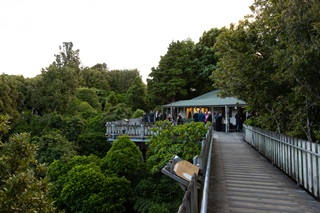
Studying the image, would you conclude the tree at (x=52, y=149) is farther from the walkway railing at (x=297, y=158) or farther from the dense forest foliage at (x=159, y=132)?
the walkway railing at (x=297, y=158)

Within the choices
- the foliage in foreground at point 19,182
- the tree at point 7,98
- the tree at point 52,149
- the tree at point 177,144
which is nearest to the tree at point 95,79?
the tree at point 7,98

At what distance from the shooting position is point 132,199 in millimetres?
11984

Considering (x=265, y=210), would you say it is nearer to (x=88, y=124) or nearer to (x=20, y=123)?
(x=88, y=124)

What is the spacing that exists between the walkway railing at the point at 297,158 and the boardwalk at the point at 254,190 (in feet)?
0.74

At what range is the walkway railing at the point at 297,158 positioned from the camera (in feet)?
19.2

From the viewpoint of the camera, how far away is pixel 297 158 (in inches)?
277

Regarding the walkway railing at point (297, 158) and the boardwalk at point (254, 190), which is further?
the walkway railing at point (297, 158)

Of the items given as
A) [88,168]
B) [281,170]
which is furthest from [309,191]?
[88,168]

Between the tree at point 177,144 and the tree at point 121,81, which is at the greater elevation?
the tree at point 121,81

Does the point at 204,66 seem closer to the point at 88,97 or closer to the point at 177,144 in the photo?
the point at 88,97

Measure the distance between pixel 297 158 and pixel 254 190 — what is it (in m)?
1.63

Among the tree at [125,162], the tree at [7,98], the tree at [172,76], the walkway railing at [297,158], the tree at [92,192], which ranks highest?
the tree at [172,76]

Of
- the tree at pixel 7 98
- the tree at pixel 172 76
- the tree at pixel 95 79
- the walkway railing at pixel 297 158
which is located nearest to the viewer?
the walkway railing at pixel 297 158

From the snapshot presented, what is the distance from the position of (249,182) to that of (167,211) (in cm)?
423
